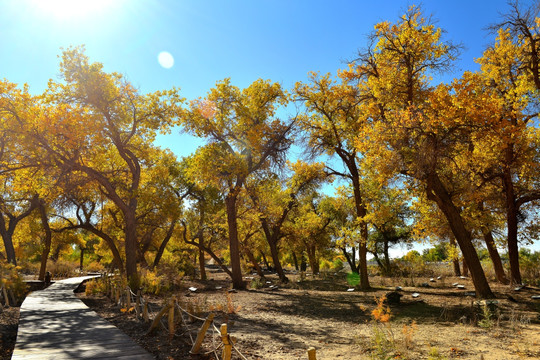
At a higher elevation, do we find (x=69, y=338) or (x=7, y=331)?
(x=69, y=338)

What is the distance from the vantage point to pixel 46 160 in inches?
531

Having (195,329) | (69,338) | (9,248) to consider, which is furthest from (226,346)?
(9,248)

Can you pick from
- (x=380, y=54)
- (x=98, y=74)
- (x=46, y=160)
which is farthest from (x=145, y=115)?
(x=380, y=54)

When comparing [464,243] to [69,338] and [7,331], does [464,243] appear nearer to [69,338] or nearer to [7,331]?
[69,338]

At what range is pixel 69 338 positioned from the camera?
7387 millimetres

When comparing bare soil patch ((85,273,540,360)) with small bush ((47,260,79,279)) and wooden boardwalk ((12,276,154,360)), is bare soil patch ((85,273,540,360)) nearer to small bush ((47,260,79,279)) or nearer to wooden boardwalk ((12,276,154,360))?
wooden boardwalk ((12,276,154,360))

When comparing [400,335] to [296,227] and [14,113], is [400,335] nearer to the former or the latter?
[14,113]

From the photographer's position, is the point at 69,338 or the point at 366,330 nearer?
the point at 69,338

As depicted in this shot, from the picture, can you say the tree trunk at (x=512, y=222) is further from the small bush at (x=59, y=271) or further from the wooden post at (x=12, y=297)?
the small bush at (x=59, y=271)

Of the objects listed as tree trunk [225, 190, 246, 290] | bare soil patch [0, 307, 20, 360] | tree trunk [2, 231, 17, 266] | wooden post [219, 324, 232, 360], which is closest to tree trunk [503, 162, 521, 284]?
tree trunk [225, 190, 246, 290]

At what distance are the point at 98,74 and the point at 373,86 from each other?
1169cm

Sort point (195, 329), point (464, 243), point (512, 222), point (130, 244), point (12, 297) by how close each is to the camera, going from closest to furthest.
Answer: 1. point (195, 329)
2. point (464, 243)
3. point (12, 297)
4. point (130, 244)
5. point (512, 222)

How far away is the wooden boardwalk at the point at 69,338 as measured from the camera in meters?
6.18

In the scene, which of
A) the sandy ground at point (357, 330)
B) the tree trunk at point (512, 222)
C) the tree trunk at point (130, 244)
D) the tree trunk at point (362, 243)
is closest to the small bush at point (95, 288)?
the tree trunk at point (130, 244)
